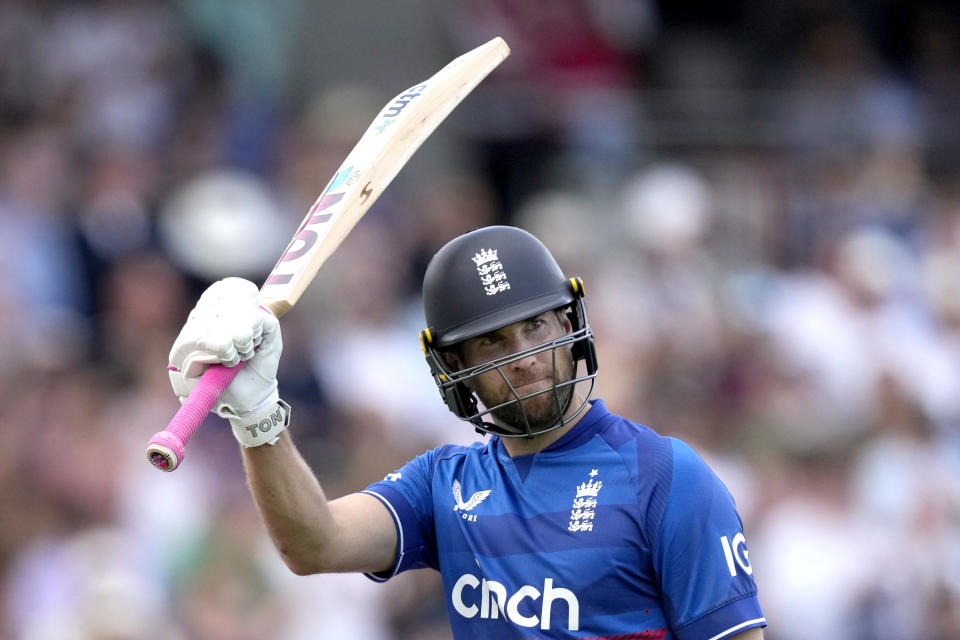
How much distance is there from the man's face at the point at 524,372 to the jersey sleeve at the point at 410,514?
33 centimetres

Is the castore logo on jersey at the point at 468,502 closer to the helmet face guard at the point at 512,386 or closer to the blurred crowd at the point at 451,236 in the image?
the helmet face guard at the point at 512,386

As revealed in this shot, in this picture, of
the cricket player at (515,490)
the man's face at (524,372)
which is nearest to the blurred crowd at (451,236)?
the cricket player at (515,490)

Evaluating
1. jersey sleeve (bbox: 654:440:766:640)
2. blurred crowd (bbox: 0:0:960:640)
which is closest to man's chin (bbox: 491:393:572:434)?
jersey sleeve (bbox: 654:440:766:640)

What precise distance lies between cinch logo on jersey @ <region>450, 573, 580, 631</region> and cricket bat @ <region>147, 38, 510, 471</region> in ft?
2.69

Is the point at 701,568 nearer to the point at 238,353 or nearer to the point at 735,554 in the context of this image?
the point at 735,554

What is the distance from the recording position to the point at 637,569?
327cm

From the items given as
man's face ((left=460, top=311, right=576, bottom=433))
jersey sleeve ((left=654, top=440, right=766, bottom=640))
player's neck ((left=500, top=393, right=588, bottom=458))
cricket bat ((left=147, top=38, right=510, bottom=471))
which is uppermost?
cricket bat ((left=147, top=38, right=510, bottom=471))

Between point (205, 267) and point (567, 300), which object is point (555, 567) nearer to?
point (567, 300)

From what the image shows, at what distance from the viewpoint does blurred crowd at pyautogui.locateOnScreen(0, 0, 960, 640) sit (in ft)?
21.4

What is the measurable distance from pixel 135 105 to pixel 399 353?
7.45 feet

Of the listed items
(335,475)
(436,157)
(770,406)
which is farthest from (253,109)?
(770,406)

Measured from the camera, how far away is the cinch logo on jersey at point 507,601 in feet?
10.8

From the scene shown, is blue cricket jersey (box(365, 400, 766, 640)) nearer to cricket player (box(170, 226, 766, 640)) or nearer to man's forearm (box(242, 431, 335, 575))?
cricket player (box(170, 226, 766, 640))

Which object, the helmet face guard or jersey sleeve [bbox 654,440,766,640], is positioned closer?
jersey sleeve [bbox 654,440,766,640]
